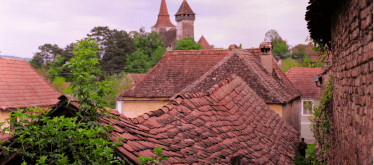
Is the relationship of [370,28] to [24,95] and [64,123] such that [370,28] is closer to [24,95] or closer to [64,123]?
[64,123]

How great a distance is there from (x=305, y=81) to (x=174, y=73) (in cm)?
1557

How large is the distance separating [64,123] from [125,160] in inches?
30.0

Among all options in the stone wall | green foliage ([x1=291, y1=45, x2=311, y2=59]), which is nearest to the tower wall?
green foliage ([x1=291, y1=45, x2=311, y2=59])

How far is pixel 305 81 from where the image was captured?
31531 mm

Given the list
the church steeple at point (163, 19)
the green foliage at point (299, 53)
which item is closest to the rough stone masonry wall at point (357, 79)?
the green foliage at point (299, 53)

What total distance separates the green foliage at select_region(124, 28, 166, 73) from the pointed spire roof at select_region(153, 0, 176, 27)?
97.3ft

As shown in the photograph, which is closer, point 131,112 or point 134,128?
point 134,128

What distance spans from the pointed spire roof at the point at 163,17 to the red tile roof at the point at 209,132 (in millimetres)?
107256

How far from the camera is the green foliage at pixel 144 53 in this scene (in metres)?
68.4

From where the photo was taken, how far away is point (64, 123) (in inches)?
123

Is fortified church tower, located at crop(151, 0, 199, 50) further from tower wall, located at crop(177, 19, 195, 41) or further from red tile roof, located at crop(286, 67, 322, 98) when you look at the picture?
red tile roof, located at crop(286, 67, 322, 98)

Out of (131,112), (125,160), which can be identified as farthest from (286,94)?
(125,160)

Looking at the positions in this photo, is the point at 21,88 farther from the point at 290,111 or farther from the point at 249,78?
the point at 290,111

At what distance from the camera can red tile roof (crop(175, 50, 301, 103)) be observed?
1555 cm
